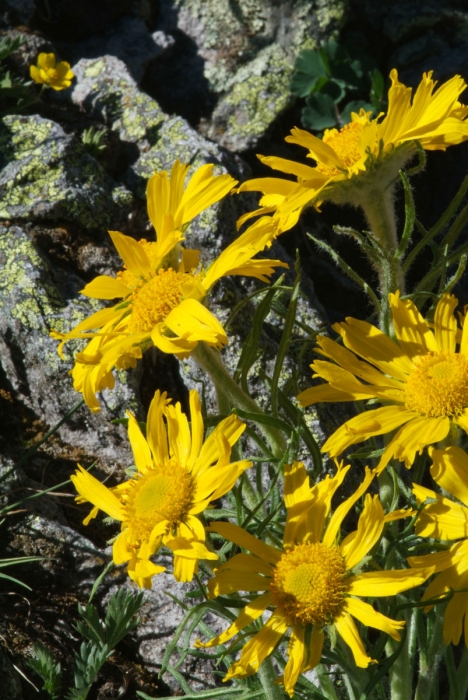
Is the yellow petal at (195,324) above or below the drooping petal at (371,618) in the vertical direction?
above

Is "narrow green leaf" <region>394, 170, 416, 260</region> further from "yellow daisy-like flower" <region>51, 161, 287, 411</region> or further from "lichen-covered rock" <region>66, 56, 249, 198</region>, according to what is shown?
"lichen-covered rock" <region>66, 56, 249, 198</region>

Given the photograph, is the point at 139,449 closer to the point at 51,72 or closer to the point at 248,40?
the point at 51,72

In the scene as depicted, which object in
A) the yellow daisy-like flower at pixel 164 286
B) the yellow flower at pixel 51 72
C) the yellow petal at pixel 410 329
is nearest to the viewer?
the yellow daisy-like flower at pixel 164 286

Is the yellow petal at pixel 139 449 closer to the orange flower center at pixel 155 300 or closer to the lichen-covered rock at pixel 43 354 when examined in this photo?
the orange flower center at pixel 155 300

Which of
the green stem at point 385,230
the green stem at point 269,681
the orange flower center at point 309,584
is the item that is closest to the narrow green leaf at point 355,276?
the green stem at point 385,230

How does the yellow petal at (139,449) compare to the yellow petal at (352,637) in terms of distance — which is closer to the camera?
the yellow petal at (352,637)

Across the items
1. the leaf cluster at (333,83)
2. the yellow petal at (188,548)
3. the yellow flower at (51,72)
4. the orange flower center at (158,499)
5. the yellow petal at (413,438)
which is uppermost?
the yellow flower at (51,72)

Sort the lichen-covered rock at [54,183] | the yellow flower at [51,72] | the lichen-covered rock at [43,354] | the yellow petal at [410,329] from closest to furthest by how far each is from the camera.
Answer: the yellow petal at [410,329] → the lichen-covered rock at [43,354] → the lichen-covered rock at [54,183] → the yellow flower at [51,72]
